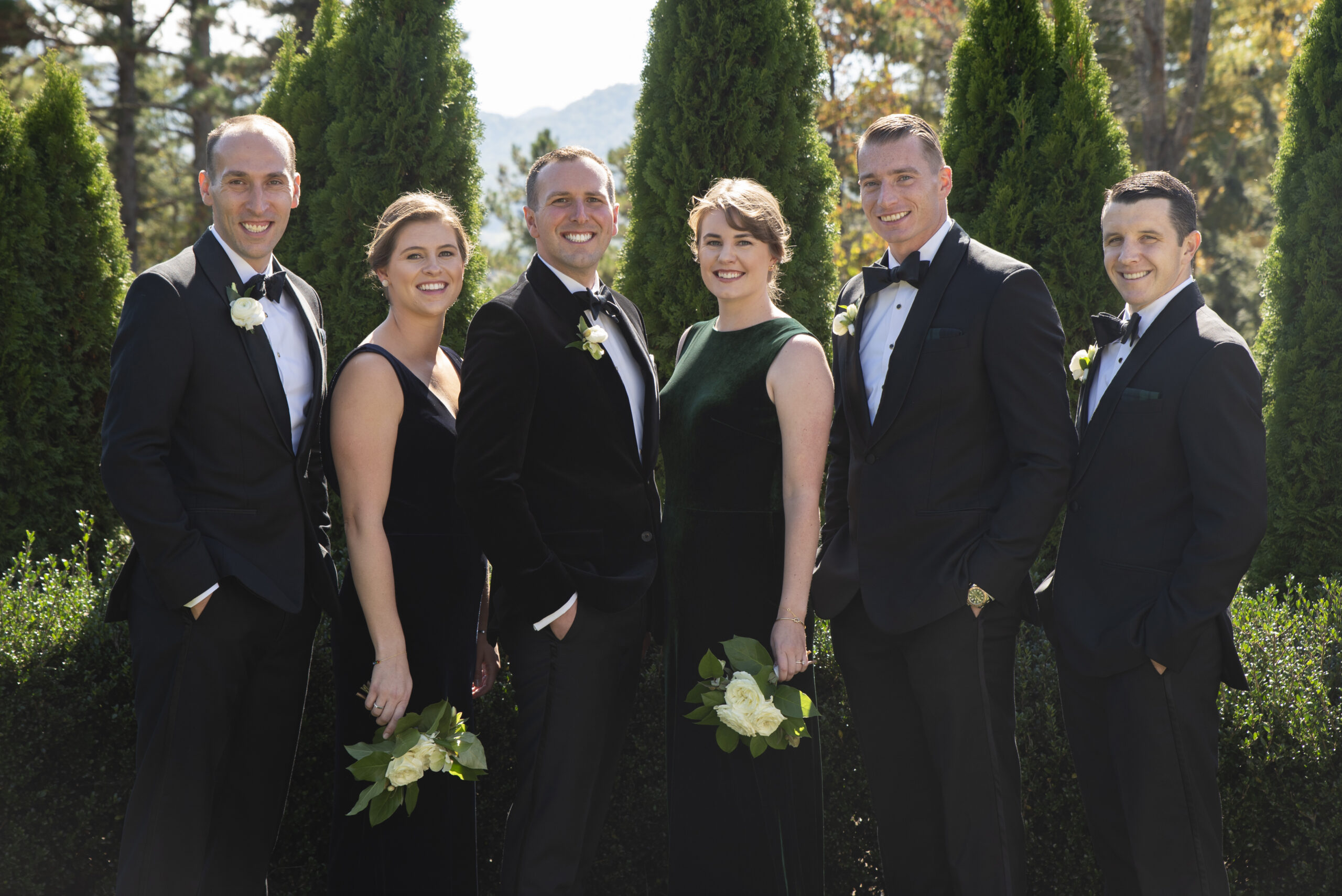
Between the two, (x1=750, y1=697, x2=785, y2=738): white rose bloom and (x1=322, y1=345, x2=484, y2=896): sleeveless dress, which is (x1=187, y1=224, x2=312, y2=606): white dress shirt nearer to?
(x1=322, y1=345, x2=484, y2=896): sleeveless dress

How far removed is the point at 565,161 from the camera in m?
3.23

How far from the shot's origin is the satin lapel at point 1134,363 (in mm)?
2982

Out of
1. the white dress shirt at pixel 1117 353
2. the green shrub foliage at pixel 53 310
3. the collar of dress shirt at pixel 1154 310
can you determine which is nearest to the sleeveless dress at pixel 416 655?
the white dress shirt at pixel 1117 353

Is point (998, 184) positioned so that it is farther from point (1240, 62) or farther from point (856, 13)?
point (1240, 62)

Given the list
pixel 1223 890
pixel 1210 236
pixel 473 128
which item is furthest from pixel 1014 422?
pixel 1210 236

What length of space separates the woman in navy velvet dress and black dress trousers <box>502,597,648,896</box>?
0.32 metres

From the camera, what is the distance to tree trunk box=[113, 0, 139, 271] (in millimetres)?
16875

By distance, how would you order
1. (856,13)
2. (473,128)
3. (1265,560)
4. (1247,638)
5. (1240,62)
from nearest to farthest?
1. (1247,638)
2. (1265,560)
3. (473,128)
4. (856,13)
5. (1240,62)

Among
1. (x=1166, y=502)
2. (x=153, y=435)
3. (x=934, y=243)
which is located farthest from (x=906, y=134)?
(x=153, y=435)

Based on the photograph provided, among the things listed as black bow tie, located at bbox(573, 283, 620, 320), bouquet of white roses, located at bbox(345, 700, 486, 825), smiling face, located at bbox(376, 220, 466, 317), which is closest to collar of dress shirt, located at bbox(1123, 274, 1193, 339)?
black bow tie, located at bbox(573, 283, 620, 320)

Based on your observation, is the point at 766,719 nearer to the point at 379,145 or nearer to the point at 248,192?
the point at 248,192

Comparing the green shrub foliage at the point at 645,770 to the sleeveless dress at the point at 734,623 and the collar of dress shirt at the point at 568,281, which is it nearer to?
the sleeveless dress at the point at 734,623

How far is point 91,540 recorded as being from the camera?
548 centimetres

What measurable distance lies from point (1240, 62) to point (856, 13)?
8.93 meters
